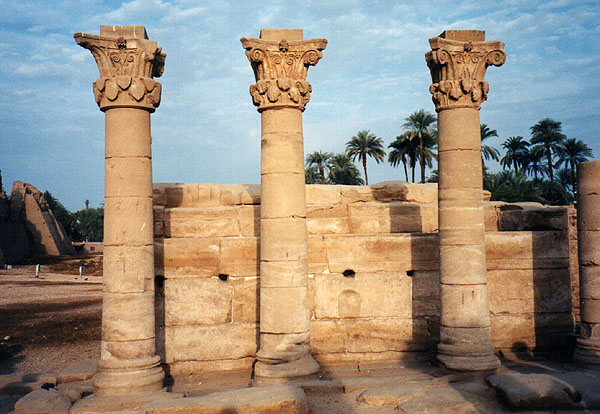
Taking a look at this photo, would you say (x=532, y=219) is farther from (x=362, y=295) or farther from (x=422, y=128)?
(x=422, y=128)

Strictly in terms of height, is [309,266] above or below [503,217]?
below

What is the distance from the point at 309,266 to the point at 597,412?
18.1ft

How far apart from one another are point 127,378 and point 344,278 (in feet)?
14.9

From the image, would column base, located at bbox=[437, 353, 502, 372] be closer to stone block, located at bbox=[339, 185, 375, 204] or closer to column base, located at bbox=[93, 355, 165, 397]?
stone block, located at bbox=[339, 185, 375, 204]

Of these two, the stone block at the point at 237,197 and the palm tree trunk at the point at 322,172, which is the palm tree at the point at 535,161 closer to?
the palm tree trunk at the point at 322,172

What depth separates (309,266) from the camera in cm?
1126

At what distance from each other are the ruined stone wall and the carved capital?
2.56m

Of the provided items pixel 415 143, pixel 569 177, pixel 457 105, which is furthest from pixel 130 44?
pixel 569 177

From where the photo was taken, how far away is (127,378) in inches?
361

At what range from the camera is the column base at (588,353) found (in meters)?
10.6

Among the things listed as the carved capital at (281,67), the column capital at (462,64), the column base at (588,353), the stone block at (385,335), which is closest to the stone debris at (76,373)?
the stone block at (385,335)

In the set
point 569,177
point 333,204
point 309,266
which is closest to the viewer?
point 309,266

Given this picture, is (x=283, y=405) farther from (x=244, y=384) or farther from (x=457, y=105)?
(x=457, y=105)

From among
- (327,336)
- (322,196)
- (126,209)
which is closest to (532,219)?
(322,196)
